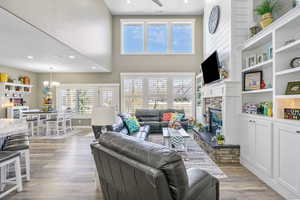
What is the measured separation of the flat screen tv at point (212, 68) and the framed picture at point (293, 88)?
1.84 m

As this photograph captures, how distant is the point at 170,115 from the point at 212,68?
2528mm

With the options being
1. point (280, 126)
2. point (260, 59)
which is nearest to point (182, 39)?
point (260, 59)

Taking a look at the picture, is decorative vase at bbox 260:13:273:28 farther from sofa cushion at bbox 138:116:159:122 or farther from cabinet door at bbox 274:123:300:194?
sofa cushion at bbox 138:116:159:122

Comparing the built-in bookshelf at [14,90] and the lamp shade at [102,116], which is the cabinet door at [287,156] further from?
the built-in bookshelf at [14,90]

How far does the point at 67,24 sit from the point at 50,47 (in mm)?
666

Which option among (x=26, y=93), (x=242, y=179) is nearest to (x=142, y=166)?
(x=242, y=179)

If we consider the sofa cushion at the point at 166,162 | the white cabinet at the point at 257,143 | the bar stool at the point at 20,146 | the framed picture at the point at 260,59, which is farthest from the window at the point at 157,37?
the sofa cushion at the point at 166,162

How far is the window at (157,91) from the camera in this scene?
7715 millimetres

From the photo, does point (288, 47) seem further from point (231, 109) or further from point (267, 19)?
point (231, 109)

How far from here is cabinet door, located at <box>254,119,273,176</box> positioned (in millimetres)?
2670

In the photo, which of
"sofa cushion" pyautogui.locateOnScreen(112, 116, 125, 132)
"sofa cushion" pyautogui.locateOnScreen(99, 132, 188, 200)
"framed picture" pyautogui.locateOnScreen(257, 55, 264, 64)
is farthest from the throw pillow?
"sofa cushion" pyautogui.locateOnScreen(99, 132, 188, 200)

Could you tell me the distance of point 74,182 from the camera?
9.26ft

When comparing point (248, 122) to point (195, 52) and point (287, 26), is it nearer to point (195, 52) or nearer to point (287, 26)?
point (287, 26)

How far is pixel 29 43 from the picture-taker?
3.86 m
